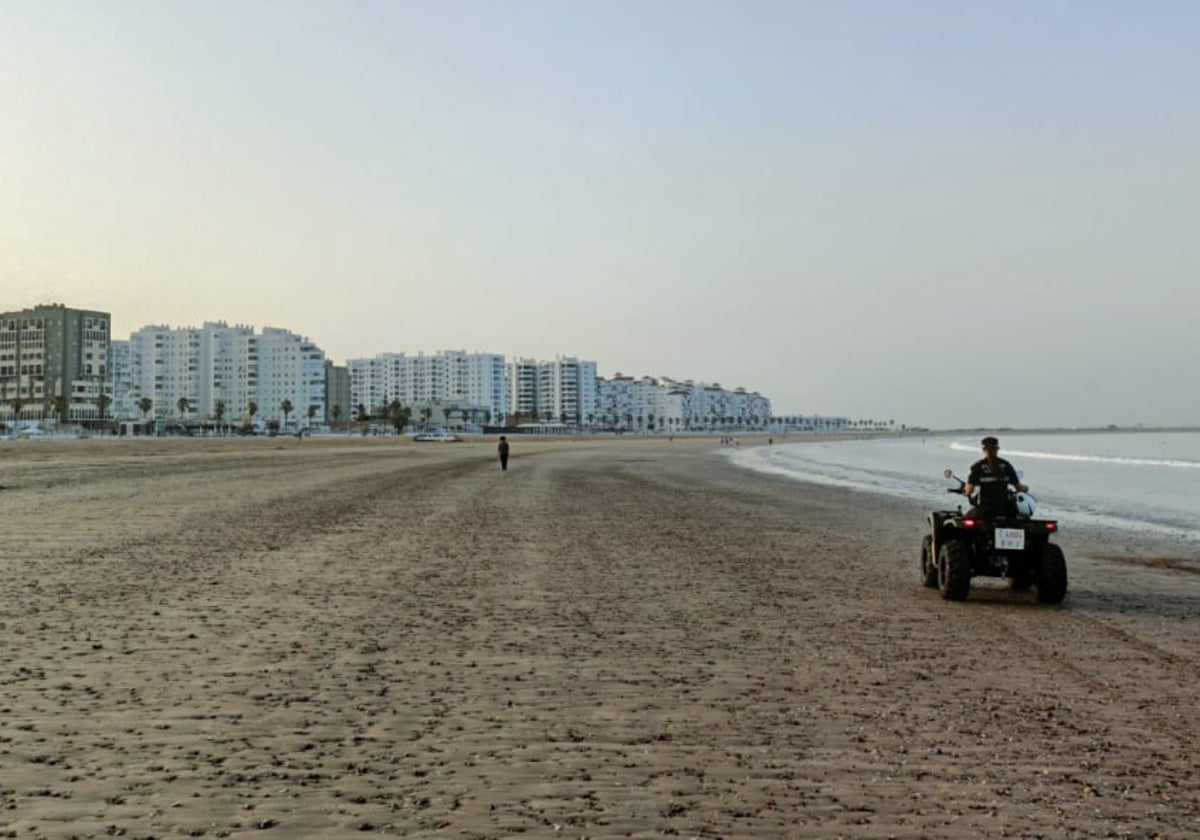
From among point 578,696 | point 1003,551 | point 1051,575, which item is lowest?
point 578,696

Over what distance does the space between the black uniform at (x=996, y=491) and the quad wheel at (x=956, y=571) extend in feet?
1.62

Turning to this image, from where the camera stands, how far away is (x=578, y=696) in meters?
6.60

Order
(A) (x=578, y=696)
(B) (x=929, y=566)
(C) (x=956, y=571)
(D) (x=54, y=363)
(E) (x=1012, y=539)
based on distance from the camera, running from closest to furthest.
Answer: (A) (x=578, y=696) < (E) (x=1012, y=539) < (C) (x=956, y=571) < (B) (x=929, y=566) < (D) (x=54, y=363)

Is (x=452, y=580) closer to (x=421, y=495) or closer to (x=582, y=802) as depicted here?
(x=582, y=802)

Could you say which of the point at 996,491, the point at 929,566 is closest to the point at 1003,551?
the point at 996,491

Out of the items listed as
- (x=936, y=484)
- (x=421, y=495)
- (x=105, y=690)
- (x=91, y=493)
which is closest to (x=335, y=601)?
(x=105, y=690)

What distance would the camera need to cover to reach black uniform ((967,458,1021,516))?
10.7 meters

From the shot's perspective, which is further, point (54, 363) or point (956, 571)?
point (54, 363)

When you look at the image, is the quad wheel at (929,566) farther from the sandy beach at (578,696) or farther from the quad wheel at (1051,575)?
the quad wheel at (1051,575)

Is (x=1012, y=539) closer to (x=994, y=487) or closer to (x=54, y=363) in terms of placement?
(x=994, y=487)

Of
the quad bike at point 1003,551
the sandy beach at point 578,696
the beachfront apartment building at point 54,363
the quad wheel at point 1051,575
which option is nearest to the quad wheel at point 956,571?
the quad bike at point 1003,551

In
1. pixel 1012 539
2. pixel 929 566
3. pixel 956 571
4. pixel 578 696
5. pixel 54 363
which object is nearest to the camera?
pixel 578 696

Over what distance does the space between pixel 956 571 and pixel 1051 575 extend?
1.03 m


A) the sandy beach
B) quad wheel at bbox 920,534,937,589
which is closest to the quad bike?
the sandy beach
